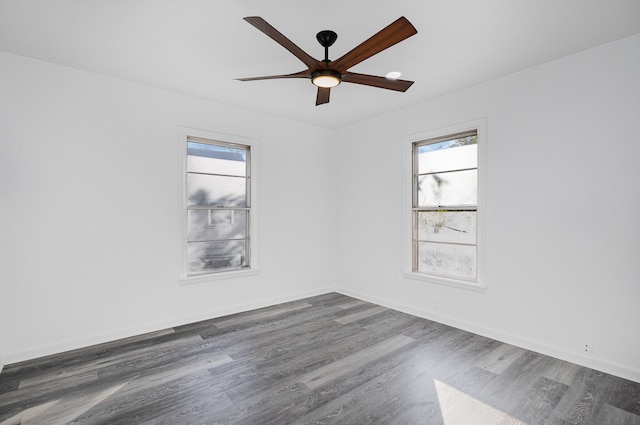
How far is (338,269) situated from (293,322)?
1.70m

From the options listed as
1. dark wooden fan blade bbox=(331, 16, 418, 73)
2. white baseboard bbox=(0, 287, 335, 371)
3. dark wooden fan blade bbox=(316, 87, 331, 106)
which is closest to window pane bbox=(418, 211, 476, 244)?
dark wooden fan blade bbox=(316, 87, 331, 106)

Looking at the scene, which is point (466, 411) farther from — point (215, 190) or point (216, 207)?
point (215, 190)

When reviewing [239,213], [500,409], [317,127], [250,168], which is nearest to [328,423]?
[500,409]

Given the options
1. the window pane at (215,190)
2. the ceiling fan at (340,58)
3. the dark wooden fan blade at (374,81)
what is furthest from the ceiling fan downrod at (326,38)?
the window pane at (215,190)

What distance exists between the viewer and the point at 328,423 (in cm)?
205

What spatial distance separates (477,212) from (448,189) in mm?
504

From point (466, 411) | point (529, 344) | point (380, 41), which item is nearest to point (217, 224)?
point (380, 41)

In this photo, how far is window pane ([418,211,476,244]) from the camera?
3.73m

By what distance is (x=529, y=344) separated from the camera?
3.13 metres

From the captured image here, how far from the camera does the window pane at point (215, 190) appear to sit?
159 inches

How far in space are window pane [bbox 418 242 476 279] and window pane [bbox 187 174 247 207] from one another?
8.31 ft

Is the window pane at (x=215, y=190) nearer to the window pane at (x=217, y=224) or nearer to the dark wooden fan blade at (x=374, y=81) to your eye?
the window pane at (x=217, y=224)

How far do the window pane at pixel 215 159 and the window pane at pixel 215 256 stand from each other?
95 centimetres

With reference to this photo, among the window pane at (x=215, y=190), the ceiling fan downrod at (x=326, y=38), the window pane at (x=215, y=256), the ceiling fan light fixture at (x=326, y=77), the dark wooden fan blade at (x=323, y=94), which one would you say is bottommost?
the window pane at (x=215, y=256)
